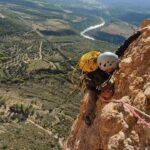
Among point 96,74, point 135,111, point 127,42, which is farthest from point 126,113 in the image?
point 127,42

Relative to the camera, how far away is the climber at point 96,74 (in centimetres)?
1072

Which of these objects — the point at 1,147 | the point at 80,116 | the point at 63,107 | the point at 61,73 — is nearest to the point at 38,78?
the point at 61,73

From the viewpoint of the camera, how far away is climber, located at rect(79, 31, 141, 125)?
10719 mm

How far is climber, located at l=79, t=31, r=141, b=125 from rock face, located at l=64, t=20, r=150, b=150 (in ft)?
0.80

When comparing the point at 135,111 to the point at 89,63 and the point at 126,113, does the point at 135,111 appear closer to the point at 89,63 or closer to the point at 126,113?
the point at 126,113

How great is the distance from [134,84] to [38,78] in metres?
141

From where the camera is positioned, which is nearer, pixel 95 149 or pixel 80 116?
pixel 95 149

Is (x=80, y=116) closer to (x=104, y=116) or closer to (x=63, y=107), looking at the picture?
(x=104, y=116)

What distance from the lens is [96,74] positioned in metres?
11.2

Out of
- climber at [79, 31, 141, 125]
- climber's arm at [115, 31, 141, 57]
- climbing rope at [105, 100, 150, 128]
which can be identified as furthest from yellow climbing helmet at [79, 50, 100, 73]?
climbing rope at [105, 100, 150, 128]

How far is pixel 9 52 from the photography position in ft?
617

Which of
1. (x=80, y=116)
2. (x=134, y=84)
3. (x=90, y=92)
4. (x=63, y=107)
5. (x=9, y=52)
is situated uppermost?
(x=134, y=84)

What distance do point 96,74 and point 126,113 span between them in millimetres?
2385

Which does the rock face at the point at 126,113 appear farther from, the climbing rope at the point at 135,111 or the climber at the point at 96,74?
the climber at the point at 96,74
